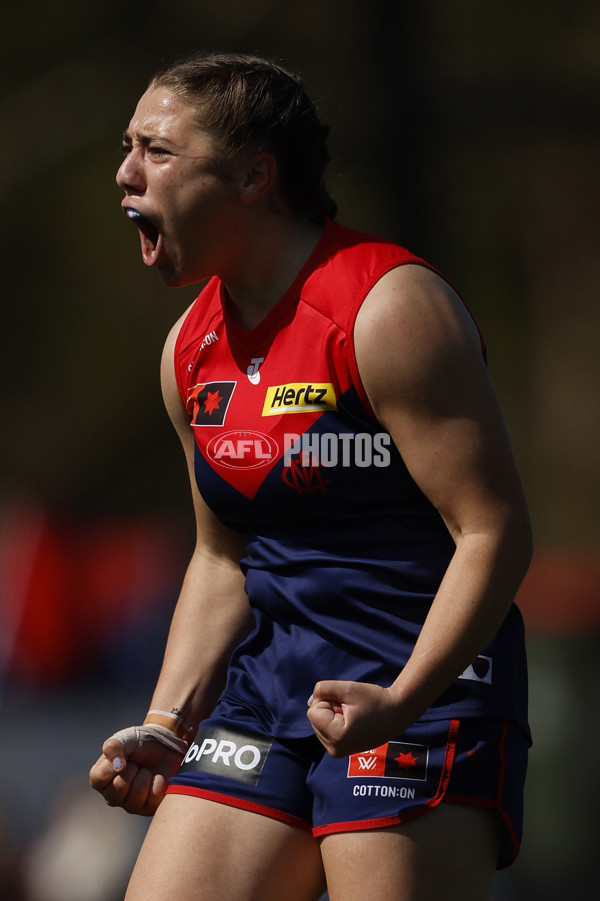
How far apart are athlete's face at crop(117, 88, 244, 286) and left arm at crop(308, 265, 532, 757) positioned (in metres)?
0.34

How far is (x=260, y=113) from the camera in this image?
1984 millimetres

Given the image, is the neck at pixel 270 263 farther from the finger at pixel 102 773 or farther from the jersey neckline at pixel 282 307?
the finger at pixel 102 773

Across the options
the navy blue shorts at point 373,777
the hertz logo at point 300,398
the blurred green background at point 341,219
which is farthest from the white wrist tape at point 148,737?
the blurred green background at point 341,219

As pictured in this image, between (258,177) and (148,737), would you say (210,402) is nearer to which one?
(258,177)

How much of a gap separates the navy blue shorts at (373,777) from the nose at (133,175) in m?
0.92

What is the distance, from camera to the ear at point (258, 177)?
1968 mm

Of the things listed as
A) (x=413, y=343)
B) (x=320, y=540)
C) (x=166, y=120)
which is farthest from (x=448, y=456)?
(x=166, y=120)

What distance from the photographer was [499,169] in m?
4.29

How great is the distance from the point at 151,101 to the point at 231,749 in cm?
110

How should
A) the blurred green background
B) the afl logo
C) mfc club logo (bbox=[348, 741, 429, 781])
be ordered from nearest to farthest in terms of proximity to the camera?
mfc club logo (bbox=[348, 741, 429, 781]) < the afl logo < the blurred green background

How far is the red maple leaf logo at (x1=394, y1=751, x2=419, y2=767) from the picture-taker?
179cm

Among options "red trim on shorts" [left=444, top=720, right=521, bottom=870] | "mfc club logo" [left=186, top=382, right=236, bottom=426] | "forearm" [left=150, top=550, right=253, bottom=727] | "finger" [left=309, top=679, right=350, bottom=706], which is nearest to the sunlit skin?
"mfc club logo" [left=186, top=382, right=236, bottom=426]

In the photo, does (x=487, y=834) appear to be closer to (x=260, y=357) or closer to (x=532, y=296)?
(x=260, y=357)

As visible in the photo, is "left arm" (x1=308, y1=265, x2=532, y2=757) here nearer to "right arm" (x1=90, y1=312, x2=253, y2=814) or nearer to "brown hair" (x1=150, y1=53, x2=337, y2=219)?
"brown hair" (x1=150, y1=53, x2=337, y2=219)
